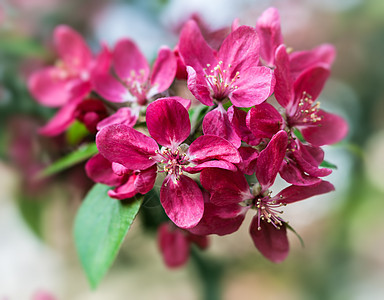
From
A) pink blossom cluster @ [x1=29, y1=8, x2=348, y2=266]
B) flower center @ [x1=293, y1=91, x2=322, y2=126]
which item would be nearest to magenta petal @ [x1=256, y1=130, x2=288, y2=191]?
pink blossom cluster @ [x1=29, y1=8, x2=348, y2=266]

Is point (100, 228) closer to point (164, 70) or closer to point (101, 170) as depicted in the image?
point (101, 170)

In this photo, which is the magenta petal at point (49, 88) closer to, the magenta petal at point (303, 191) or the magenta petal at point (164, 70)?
the magenta petal at point (164, 70)

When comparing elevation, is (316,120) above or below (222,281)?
above

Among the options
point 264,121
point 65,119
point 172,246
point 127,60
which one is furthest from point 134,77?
point 172,246

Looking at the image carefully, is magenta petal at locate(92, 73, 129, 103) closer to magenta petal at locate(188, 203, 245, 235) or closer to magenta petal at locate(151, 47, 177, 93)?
magenta petal at locate(151, 47, 177, 93)

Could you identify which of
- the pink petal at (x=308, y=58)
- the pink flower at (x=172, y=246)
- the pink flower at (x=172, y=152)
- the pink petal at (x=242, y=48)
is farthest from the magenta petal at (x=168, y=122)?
the pink flower at (x=172, y=246)

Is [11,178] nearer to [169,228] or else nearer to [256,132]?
[169,228]

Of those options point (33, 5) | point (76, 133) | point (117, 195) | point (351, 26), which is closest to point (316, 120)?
point (117, 195)
